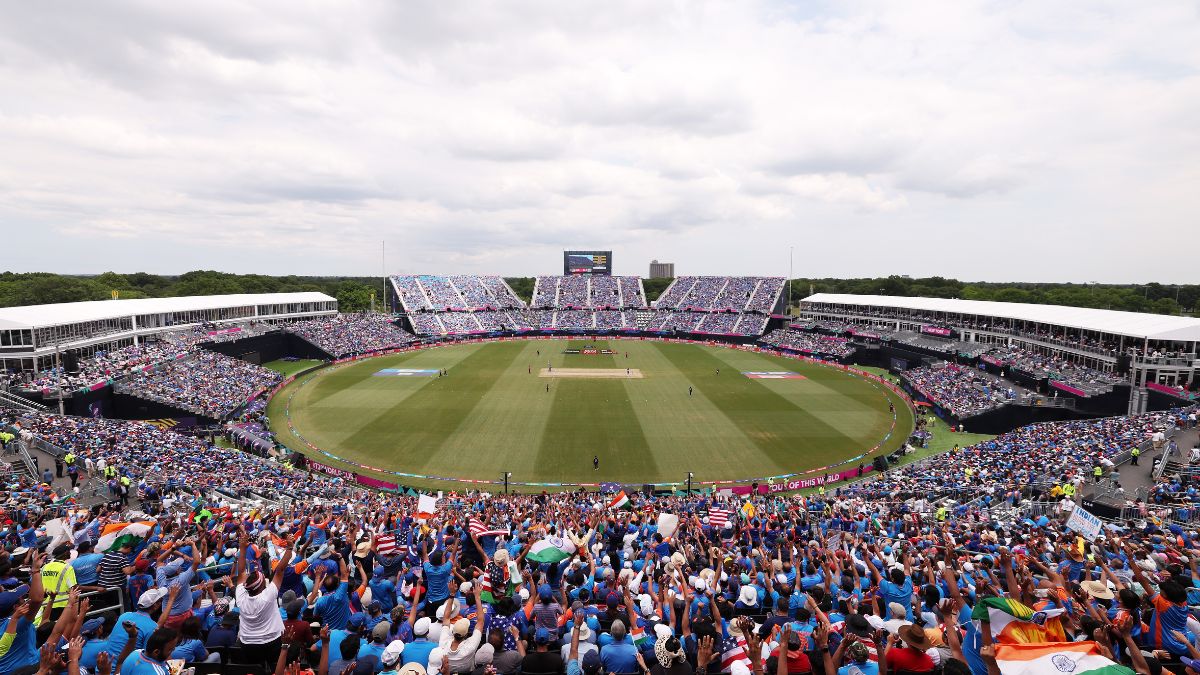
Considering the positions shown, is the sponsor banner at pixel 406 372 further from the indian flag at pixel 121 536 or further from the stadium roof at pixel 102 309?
the indian flag at pixel 121 536

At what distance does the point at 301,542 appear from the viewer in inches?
403

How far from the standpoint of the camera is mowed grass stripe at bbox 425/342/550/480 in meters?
28.4

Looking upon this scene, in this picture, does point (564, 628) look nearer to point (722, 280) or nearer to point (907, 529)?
point (907, 529)

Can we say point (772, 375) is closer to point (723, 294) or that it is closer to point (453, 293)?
point (723, 294)

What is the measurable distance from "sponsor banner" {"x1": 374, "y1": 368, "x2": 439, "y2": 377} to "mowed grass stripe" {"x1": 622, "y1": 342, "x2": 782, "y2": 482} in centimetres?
1929

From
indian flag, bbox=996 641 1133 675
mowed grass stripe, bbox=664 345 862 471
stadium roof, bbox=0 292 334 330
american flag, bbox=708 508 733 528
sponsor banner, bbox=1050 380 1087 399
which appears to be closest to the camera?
indian flag, bbox=996 641 1133 675

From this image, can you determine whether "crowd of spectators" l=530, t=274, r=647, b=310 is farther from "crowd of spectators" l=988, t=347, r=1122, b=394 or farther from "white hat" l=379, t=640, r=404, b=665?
"white hat" l=379, t=640, r=404, b=665

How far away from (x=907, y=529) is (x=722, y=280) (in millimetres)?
84440

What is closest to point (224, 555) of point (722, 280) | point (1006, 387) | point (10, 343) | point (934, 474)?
point (934, 474)

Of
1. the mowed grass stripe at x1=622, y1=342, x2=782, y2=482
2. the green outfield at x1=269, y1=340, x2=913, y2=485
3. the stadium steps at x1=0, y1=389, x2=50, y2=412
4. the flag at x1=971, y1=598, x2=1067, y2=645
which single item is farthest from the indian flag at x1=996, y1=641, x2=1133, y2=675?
the stadium steps at x1=0, y1=389, x2=50, y2=412

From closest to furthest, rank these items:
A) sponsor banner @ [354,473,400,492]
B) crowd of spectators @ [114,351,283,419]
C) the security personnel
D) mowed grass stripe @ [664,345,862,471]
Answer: the security personnel
sponsor banner @ [354,473,400,492]
mowed grass stripe @ [664,345,862,471]
crowd of spectators @ [114,351,283,419]

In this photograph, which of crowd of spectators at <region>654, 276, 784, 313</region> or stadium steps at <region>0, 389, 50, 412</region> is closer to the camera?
stadium steps at <region>0, 389, 50, 412</region>

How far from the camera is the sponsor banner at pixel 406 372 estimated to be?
52.6 metres

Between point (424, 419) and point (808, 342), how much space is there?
4960 cm
